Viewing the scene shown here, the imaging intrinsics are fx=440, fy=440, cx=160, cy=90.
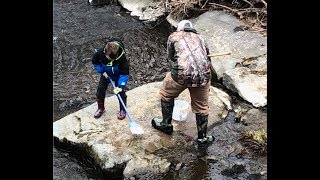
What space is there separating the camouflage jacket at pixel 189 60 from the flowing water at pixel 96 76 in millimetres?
1083

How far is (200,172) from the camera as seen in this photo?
5.55 meters

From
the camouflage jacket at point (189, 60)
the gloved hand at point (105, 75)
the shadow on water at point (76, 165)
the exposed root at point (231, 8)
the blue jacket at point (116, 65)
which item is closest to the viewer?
the camouflage jacket at point (189, 60)

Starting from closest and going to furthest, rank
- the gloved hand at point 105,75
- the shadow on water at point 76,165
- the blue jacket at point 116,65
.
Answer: the shadow on water at point 76,165 < the blue jacket at point 116,65 < the gloved hand at point 105,75

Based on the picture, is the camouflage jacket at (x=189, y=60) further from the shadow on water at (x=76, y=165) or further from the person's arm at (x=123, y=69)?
the shadow on water at (x=76, y=165)

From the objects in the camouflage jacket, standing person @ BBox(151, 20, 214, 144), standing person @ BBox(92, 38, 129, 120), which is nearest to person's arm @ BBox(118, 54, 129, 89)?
standing person @ BBox(92, 38, 129, 120)

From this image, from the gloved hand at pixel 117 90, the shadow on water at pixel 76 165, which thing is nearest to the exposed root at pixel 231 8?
the gloved hand at pixel 117 90

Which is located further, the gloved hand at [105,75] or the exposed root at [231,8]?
the exposed root at [231,8]

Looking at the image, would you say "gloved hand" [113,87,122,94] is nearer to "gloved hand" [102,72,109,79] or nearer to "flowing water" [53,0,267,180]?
"gloved hand" [102,72,109,79]

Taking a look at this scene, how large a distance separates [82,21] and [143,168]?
21.8 feet

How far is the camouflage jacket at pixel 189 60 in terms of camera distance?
17.6ft

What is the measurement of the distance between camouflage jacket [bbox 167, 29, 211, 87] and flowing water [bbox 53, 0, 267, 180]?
42.6 inches

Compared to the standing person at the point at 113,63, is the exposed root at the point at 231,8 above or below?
below
